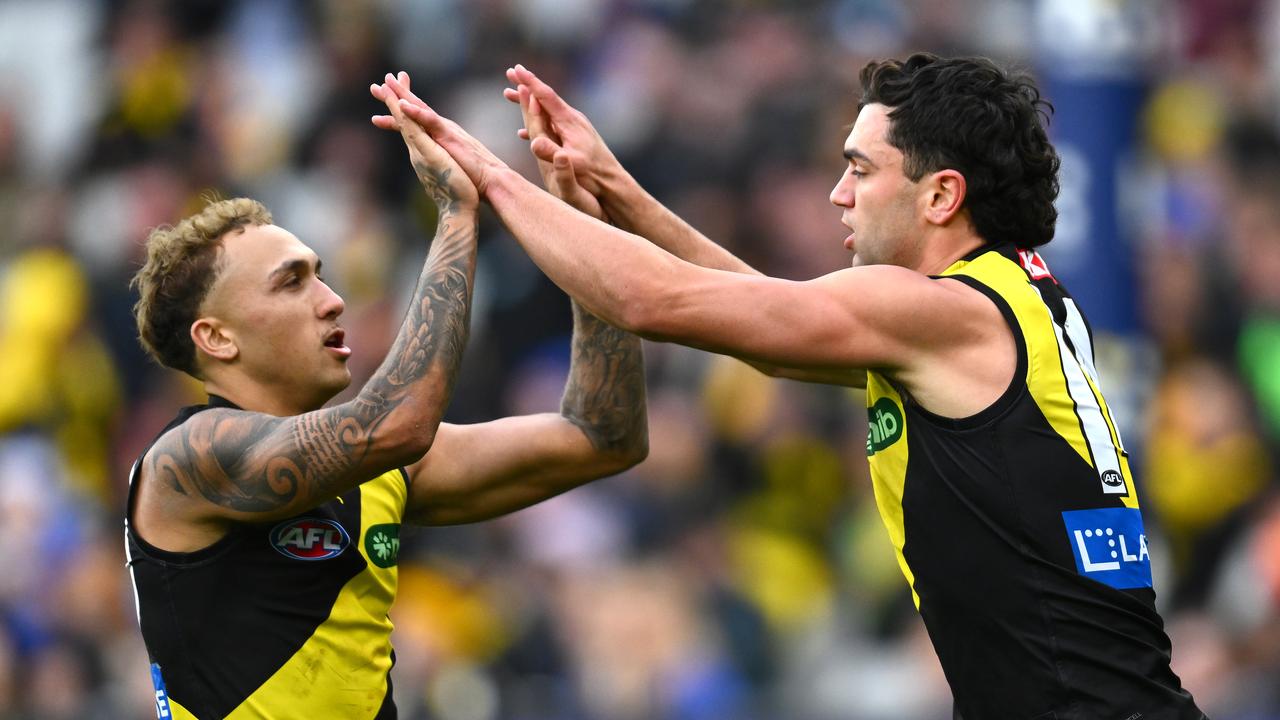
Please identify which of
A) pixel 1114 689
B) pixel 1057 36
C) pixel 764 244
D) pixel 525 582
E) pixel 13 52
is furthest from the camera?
pixel 13 52

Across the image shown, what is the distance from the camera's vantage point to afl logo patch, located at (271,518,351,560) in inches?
211

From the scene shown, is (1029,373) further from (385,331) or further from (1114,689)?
(385,331)

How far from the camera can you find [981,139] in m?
5.32

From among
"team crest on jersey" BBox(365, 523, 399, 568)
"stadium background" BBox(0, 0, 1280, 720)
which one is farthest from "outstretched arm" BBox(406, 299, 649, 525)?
"stadium background" BBox(0, 0, 1280, 720)

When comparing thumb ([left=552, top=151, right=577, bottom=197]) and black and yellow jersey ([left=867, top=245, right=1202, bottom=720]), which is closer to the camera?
black and yellow jersey ([left=867, top=245, right=1202, bottom=720])

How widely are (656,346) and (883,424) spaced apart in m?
6.27

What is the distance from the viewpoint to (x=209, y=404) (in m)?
5.55

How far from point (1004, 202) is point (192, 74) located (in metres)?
10.5

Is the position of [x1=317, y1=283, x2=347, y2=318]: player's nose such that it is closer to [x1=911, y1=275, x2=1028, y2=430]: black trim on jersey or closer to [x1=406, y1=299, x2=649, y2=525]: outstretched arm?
[x1=406, y1=299, x2=649, y2=525]: outstretched arm

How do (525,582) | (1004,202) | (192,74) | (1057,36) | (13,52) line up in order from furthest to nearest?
(13,52) < (192,74) < (525,582) < (1057,36) < (1004,202)

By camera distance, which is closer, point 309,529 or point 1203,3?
point 309,529

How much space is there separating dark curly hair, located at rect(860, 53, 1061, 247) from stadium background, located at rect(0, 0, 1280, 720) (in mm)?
2107

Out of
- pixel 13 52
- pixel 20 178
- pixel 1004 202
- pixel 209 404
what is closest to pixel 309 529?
pixel 209 404

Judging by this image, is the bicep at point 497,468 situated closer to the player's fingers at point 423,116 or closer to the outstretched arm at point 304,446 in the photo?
the outstretched arm at point 304,446
